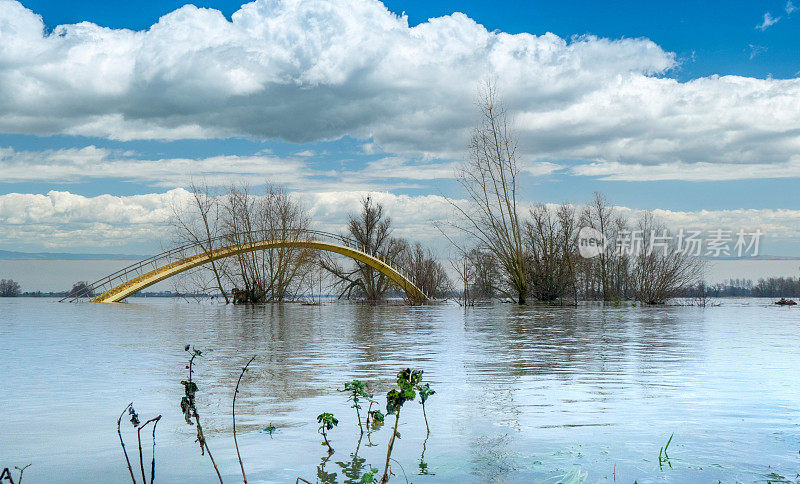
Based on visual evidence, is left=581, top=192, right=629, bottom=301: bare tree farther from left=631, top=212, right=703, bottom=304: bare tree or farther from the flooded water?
the flooded water

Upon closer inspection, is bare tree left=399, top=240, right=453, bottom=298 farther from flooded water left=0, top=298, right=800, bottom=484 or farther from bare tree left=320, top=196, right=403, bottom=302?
flooded water left=0, top=298, right=800, bottom=484

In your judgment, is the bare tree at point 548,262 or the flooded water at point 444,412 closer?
the flooded water at point 444,412

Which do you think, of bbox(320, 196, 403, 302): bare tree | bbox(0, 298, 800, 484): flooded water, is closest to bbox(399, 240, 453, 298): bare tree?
bbox(320, 196, 403, 302): bare tree

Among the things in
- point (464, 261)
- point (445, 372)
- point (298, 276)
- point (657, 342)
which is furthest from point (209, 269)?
point (445, 372)

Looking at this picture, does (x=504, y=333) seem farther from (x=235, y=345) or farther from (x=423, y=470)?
(x=423, y=470)

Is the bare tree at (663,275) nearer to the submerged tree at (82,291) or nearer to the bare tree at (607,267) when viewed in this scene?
the bare tree at (607,267)

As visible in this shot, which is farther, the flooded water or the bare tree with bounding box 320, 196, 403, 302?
the bare tree with bounding box 320, 196, 403, 302

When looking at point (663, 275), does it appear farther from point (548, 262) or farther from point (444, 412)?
point (444, 412)

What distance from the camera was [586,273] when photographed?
45.1 m

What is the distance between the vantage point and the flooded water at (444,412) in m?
3.96

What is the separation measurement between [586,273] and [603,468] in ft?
140

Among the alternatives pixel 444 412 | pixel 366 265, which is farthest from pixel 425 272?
pixel 444 412

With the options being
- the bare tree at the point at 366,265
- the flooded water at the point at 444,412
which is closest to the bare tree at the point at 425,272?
the bare tree at the point at 366,265

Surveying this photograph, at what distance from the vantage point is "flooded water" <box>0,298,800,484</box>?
13.0 feet
